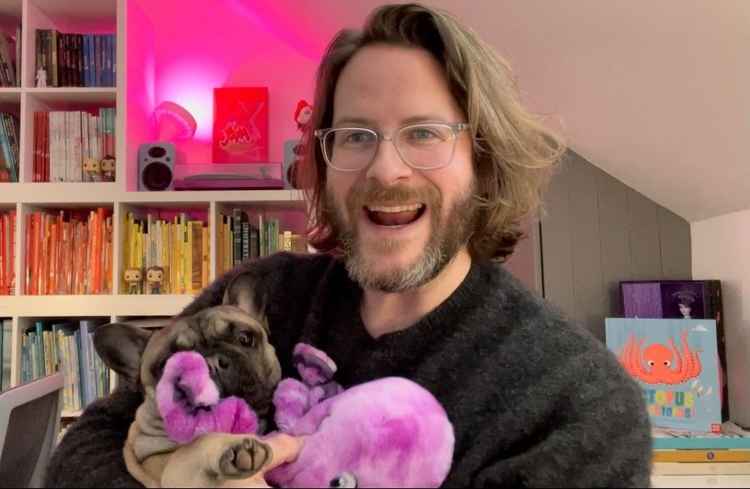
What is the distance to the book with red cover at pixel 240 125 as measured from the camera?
8.79 ft

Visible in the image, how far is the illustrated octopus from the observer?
1.91m

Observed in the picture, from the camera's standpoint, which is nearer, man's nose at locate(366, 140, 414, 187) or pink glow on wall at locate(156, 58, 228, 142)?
man's nose at locate(366, 140, 414, 187)

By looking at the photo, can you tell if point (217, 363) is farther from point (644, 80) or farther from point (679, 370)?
point (679, 370)

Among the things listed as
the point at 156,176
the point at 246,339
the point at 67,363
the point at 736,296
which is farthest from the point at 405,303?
the point at 67,363

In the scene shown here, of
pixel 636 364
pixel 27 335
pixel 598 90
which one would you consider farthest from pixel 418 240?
pixel 27 335

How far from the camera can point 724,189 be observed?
6.22 feet

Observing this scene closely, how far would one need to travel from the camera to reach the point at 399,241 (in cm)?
88

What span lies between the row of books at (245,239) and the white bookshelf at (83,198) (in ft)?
0.18

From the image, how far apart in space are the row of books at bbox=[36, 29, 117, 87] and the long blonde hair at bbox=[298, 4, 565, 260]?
1705 millimetres

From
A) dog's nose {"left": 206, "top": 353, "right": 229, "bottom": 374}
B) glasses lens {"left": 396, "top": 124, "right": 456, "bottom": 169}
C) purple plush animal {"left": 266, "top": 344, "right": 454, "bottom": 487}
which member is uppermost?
glasses lens {"left": 396, "top": 124, "right": 456, "bottom": 169}

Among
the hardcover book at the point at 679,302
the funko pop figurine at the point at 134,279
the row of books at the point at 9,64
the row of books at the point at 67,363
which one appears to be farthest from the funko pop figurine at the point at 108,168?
the hardcover book at the point at 679,302

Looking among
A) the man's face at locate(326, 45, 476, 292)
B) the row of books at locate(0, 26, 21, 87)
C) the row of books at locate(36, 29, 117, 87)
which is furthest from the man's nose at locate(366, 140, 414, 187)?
the row of books at locate(0, 26, 21, 87)

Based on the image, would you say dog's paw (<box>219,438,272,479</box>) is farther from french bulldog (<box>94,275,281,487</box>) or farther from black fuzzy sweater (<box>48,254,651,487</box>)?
black fuzzy sweater (<box>48,254,651,487</box>)

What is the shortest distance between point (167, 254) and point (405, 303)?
1.71m
